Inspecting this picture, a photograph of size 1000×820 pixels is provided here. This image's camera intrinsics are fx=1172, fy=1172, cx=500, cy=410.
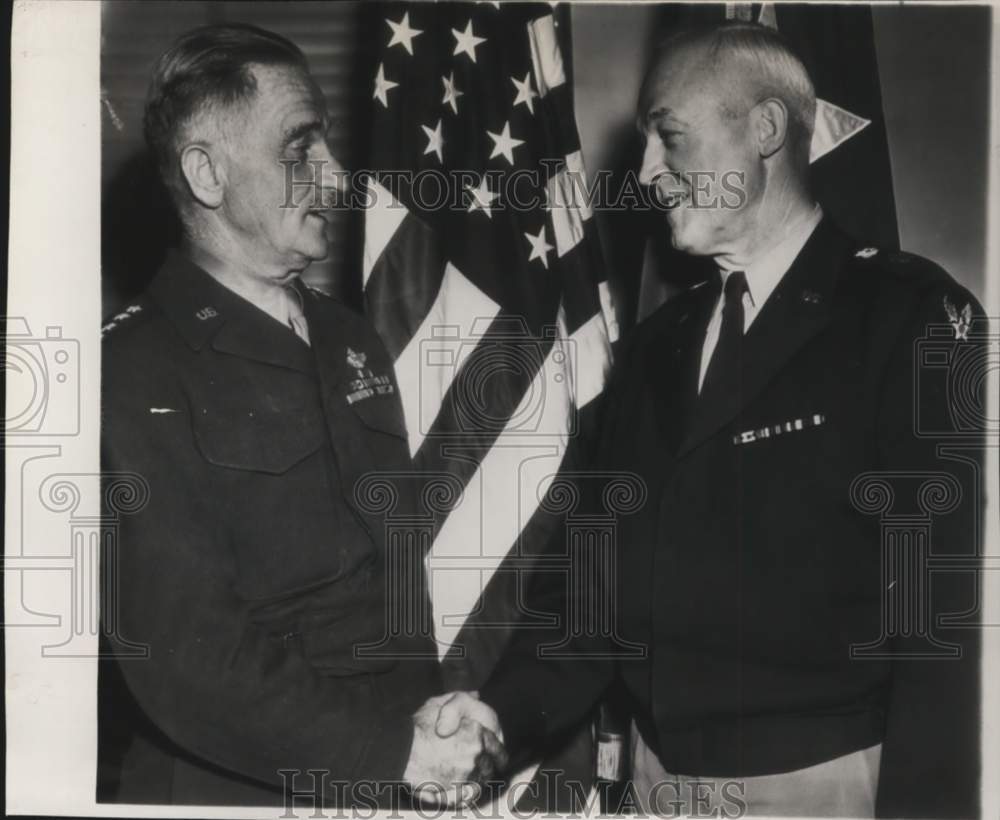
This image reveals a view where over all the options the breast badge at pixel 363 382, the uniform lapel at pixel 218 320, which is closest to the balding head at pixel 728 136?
the breast badge at pixel 363 382

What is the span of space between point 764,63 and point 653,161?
26 cm

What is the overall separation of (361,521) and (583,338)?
0.53m

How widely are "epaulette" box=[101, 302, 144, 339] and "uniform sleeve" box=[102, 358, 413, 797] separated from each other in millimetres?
112

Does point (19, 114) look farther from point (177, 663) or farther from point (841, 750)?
point (841, 750)

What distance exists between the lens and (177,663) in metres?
2.08

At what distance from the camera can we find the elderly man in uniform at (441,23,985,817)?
80.4 inches

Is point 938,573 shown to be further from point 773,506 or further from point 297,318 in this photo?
point 297,318

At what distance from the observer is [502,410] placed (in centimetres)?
219

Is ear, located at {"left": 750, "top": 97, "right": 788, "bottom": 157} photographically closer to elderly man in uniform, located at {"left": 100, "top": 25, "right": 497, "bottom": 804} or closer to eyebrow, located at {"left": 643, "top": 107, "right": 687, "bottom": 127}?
eyebrow, located at {"left": 643, "top": 107, "right": 687, "bottom": 127}

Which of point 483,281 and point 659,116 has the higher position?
point 659,116

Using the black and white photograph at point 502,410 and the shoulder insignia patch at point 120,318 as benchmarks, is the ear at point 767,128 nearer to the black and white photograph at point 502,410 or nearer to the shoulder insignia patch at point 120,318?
the black and white photograph at point 502,410

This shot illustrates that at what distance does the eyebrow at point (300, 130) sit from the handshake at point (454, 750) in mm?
1056

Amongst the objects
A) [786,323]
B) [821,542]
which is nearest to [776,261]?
[786,323]

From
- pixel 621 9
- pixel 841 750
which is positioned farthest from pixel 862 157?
pixel 841 750
